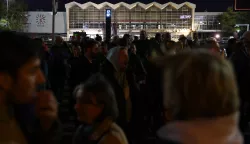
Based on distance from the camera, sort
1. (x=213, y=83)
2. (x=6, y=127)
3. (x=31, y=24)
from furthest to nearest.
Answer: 1. (x=31, y=24)
2. (x=6, y=127)
3. (x=213, y=83)

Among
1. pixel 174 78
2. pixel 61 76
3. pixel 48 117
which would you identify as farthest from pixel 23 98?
pixel 61 76

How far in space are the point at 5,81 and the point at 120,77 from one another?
3.41m

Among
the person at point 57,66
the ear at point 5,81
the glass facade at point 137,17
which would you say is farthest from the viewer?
the glass facade at point 137,17

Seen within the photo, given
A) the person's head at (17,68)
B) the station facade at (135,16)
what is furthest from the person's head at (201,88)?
the station facade at (135,16)

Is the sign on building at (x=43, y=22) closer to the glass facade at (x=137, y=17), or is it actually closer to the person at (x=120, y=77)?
the glass facade at (x=137, y=17)

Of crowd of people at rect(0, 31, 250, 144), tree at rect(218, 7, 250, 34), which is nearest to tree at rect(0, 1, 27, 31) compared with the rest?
tree at rect(218, 7, 250, 34)

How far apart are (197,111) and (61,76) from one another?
8.65 meters

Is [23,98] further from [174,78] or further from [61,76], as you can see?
[61,76]

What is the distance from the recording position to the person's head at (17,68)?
1476mm

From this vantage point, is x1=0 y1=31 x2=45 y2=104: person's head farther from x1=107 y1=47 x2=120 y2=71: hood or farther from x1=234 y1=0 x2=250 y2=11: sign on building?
x1=234 y1=0 x2=250 y2=11: sign on building

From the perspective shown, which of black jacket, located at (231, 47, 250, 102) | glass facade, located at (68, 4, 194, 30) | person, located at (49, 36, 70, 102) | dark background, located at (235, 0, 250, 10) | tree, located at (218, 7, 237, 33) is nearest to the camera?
black jacket, located at (231, 47, 250, 102)

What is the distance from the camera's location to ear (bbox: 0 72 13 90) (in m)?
1.47

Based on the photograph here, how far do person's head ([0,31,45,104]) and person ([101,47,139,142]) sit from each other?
2796 mm

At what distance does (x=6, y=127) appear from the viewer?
1.51 m
